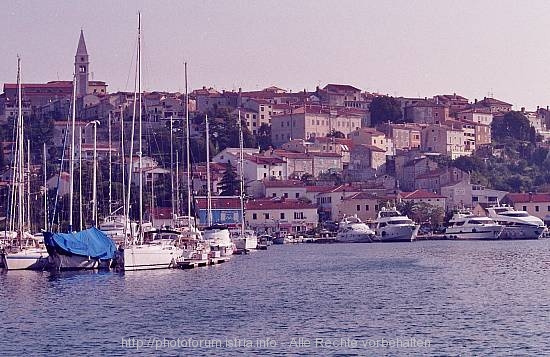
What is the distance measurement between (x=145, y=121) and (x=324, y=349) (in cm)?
9072

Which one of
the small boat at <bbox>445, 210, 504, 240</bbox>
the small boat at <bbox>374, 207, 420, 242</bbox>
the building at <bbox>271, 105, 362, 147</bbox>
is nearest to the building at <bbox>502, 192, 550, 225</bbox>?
the small boat at <bbox>445, 210, 504, 240</bbox>

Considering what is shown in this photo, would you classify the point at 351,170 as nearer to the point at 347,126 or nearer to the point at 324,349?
the point at 347,126

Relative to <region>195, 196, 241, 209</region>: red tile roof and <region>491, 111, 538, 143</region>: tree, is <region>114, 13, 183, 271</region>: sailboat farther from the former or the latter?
<region>491, 111, 538, 143</region>: tree

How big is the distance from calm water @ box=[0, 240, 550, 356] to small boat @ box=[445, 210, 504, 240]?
108ft

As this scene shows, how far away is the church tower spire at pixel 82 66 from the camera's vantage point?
13012 centimetres

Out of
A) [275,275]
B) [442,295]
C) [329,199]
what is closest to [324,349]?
[442,295]

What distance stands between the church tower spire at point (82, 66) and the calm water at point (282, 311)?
87848mm

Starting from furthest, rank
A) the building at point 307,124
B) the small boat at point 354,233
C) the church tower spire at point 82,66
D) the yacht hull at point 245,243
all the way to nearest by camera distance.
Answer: the church tower spire at point 82,66 → the building at point 307,124 → the small boat at point 354,233 → the yacht hull at point 245,243

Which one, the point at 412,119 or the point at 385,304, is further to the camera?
the point at 412,119

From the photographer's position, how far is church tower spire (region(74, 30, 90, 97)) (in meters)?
130

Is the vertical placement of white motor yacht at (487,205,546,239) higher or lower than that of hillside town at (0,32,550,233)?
lower

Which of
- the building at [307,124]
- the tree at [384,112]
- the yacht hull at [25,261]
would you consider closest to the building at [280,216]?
the building at [307,124]

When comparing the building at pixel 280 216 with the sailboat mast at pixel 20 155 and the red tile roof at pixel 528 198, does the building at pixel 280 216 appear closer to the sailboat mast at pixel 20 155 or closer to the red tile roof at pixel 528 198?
the red tile roof at pixel 528 198

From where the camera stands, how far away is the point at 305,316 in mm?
28047
